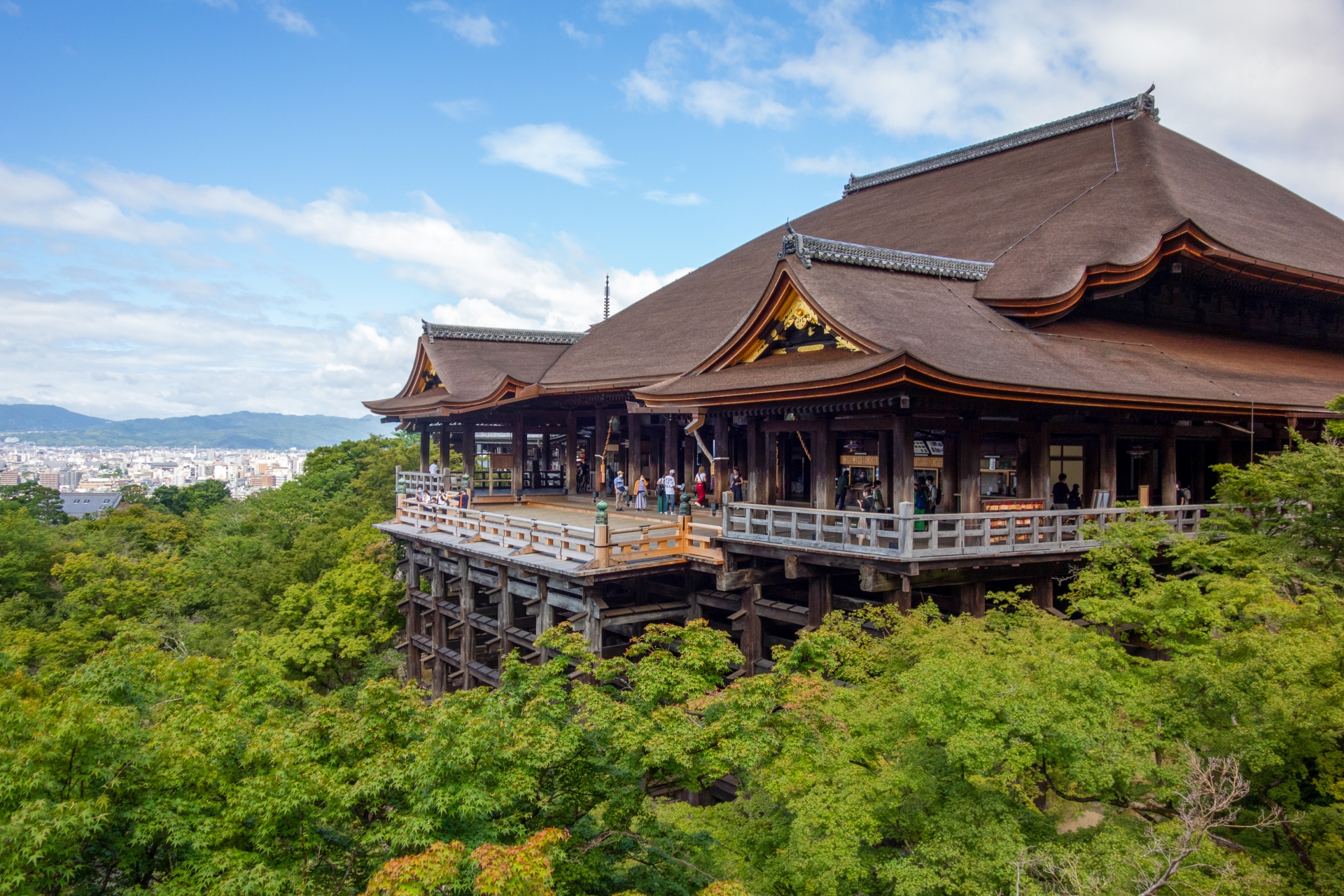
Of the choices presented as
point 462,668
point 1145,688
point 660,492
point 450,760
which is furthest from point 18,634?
point 1145,688

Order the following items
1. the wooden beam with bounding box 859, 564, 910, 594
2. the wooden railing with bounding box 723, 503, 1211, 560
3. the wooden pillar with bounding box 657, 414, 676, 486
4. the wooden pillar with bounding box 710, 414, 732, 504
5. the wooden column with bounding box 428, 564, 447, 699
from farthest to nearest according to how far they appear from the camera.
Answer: the wooden pillar with bounding box 657, 414, 676, 486, the wooden column with bounding box 428, 564, 447, 699, the wooden pillar with bounding box 710, 414, 732, 504, the wooden beam with bounding box 859, 564, 910, 594, the wooden railing with bounding box 723, 503, 1211, 560

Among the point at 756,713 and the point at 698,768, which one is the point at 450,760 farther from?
the point at 756,713

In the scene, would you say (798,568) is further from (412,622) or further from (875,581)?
(412,622)

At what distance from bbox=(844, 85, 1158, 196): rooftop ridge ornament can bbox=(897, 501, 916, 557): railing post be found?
71.9 ft

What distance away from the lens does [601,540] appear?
1641 centimetres

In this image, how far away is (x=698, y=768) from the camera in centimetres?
966

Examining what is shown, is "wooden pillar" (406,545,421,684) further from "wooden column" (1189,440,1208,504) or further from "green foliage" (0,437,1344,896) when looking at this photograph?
"wooden column" (1189,440,1208,504)

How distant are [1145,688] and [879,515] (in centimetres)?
447

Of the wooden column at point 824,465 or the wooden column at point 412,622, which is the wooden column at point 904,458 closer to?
the wooden column at point 824,465

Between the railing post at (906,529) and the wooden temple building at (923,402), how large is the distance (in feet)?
0.13

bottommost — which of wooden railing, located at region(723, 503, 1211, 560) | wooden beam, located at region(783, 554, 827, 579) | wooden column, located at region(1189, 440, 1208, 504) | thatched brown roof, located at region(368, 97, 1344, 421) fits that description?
wooden beam, located at region(783, 554, 827, 579)

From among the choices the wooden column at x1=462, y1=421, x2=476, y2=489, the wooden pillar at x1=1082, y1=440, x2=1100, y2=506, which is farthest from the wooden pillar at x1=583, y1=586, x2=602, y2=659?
the wooden column at x1=462, y1=421, x2=476, y2=489

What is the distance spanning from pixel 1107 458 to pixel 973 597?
516 centimetres

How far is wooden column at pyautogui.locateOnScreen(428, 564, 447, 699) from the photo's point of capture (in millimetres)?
24611
